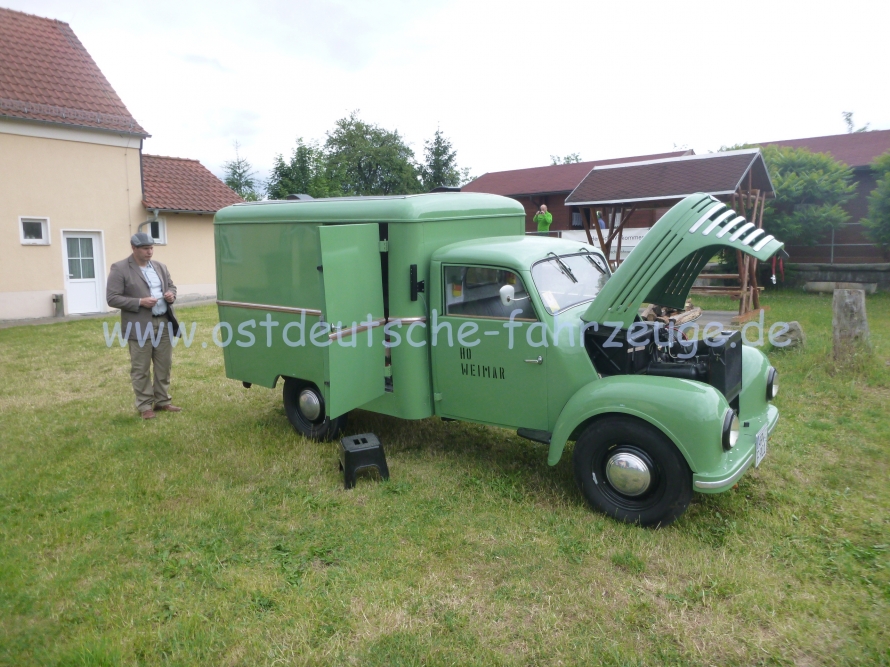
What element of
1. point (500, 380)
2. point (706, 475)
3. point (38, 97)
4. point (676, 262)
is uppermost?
point (38, 97)

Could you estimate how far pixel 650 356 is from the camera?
4.95 metres

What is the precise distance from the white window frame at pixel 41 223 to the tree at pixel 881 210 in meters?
20.3

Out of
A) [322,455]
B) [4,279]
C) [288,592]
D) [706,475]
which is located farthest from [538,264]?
[4,279]

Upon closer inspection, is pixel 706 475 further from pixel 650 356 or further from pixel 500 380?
pixel 500 380

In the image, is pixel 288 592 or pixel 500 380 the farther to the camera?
pixel 500 380

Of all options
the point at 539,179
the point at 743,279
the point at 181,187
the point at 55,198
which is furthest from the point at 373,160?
the point at 743,279

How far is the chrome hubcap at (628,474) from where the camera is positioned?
4121 millimetres

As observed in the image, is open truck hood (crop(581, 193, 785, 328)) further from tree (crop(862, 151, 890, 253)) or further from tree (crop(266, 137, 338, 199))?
tree (crop(266, 137, 338, 199))

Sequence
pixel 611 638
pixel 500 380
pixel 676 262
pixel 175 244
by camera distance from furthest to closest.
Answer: pixel 175 244
pixel 500 380
pixel 676 262
pixel 611 638

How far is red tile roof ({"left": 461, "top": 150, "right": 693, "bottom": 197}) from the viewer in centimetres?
2836

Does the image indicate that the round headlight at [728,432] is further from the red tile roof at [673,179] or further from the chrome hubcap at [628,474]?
the red tile roof at [673,179]

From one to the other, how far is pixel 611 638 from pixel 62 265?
16003 millimetres

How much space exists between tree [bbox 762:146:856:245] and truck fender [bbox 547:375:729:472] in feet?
49.2

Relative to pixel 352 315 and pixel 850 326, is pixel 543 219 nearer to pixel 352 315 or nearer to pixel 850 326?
pixel 850 326
